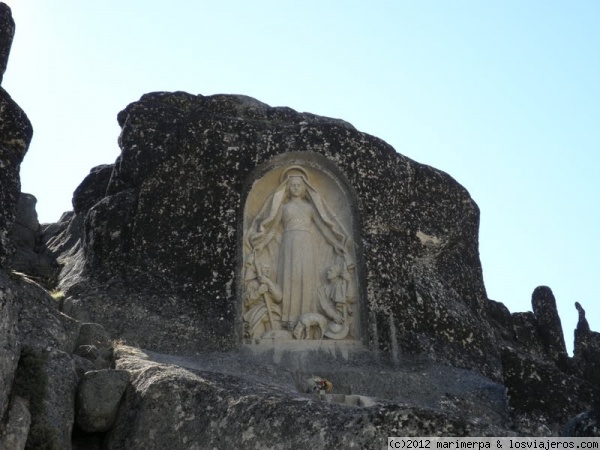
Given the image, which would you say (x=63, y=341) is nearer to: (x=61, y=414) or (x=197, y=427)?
(x=61, y=414)

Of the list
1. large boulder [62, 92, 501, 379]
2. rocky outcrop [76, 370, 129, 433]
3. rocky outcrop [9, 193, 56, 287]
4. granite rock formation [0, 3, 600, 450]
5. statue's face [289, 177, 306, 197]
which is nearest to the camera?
rocky outcrop [76, 370, 129, 433]

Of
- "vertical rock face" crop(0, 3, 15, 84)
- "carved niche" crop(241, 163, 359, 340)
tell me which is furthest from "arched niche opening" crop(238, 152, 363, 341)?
"vertical rock face" crop(0, 3, 15, 84)

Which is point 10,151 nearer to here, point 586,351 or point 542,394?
point 542,394

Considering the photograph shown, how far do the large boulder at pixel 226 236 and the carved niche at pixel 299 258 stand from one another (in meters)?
0.18

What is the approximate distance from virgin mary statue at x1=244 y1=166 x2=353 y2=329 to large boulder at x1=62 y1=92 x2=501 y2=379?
0.97 ft

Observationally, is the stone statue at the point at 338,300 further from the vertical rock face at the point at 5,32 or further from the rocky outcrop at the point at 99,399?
the vertical rock face at the point at 5,32

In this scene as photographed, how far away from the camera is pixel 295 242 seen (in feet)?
38.4

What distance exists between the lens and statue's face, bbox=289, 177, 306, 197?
12.0 metres

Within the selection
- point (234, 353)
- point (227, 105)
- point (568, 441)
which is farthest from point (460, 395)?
point (227, 105)

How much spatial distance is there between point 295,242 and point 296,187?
0.79 meters

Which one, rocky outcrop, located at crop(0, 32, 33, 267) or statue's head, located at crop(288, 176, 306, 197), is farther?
statue's head, located at crop(288, 176, 306, 197)

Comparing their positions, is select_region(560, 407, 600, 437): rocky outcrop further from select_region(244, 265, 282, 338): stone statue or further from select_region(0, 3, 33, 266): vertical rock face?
select_region(0, 3, 33, 266): vertical rock face

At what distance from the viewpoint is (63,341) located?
7750mm

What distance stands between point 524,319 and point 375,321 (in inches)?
200
